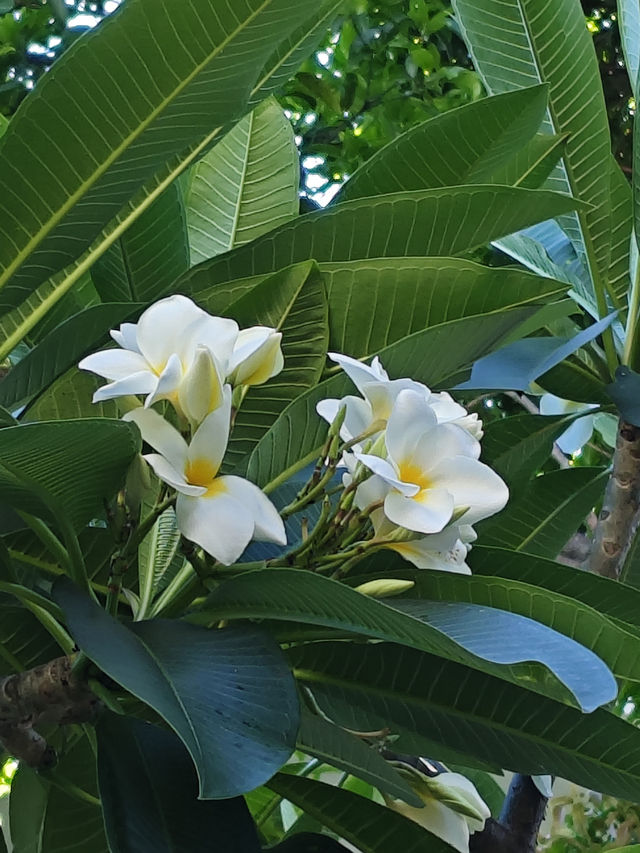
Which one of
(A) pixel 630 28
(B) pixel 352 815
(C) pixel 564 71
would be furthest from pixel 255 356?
(A) pixel 630 28

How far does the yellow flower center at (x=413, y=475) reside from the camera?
0.39 meters

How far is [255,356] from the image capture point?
0.41m

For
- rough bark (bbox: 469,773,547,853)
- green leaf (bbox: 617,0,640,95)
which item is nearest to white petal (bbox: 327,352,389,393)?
rough bark (bbox: 469,773,547,853)

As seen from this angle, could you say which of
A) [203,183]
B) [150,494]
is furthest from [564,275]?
[150,494]

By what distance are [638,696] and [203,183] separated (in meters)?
1.10

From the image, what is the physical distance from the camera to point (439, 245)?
1.71 feet

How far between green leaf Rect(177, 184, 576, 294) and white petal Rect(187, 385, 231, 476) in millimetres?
151

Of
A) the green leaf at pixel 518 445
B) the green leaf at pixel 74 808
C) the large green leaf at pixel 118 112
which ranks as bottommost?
the green leaf at pixel 74 808

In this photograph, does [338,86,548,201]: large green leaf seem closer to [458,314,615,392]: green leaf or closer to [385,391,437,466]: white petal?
[458,314,615,392]: green leaf

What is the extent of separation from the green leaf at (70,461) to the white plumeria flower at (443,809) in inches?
11.6

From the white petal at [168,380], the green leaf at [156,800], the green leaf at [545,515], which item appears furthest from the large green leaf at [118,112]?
the green leaf at [545,515]

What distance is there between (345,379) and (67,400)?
167 millimetres

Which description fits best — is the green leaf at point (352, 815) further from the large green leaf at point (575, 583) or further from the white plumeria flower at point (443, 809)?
the large green leaf at point (575, 583)

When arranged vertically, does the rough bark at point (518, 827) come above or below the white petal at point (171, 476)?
below
